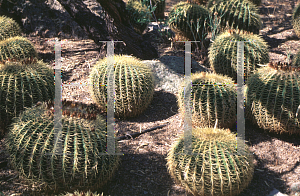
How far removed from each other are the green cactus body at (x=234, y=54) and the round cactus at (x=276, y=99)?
1.15 meters

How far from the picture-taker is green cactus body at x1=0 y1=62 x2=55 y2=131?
3.70m

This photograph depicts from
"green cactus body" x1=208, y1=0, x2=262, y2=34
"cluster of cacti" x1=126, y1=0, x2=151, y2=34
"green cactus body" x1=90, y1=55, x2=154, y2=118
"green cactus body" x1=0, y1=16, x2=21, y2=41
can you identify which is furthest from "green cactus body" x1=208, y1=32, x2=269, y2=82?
"green cactus body" x1=0, y1=16, x2=21, y2=41

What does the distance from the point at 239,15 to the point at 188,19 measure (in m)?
1.16

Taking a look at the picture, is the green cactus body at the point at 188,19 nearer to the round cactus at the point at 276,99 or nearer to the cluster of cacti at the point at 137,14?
the cluster of cacti at the point at 137,14

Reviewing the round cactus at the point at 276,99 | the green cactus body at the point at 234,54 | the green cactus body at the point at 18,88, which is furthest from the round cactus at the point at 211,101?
the green cactus body at the point at 18,88

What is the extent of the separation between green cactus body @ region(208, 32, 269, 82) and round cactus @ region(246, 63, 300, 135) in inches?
45.2

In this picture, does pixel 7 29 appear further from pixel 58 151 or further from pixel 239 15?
pixel 239 15

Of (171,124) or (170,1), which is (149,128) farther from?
(170,1)

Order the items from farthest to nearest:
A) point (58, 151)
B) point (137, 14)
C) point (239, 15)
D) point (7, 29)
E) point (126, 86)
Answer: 1. point (137, 14)
2. point (239, 15)
3. point (7, 29)
4. point (126, 86)
5. point (58, 151)

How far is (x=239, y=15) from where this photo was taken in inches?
277

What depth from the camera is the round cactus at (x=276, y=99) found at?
3.83 metres

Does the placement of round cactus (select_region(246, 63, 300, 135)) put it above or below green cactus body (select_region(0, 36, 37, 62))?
below

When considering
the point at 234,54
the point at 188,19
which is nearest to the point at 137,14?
the point at 188,19

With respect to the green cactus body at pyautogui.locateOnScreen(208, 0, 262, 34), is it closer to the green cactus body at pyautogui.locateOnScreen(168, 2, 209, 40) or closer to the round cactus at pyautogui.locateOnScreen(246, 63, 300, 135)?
the green cactus body at pyautogui.locateOnScreen(168, 2, 209, 40)
